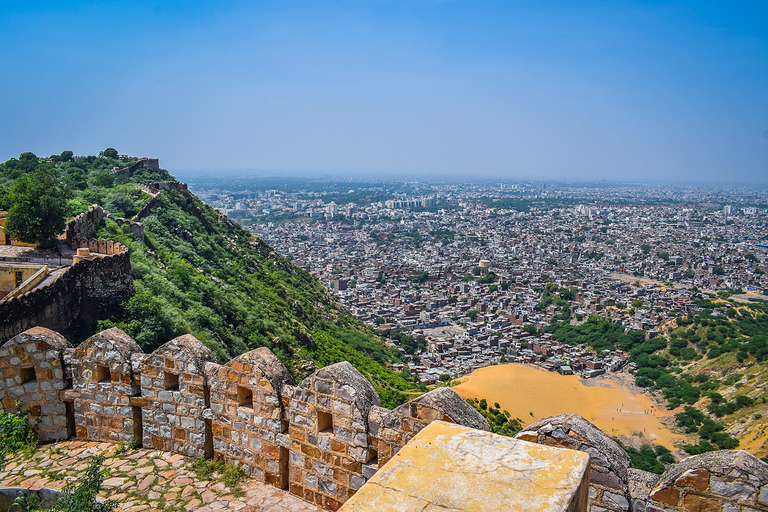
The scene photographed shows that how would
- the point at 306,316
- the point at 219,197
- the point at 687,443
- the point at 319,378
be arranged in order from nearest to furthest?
the point at 319,378, the point at 687,443, the point at 306,316, the point at 219,197

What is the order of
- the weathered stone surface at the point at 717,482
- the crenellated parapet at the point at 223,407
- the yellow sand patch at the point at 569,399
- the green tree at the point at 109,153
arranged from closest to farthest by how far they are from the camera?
the weathered stone surface at the point at 717,482
the crenellated parapet at the point at 223,407
the yellow sand patch at the point at 569,399
the green tree at the point at 109,153

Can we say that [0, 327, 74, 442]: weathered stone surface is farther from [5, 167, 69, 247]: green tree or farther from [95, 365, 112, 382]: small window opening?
[5, 167, 69, 247]: green tree

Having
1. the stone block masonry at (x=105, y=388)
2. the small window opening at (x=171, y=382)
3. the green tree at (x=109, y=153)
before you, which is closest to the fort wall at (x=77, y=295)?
the stone block masonry at (x=105, y=388)

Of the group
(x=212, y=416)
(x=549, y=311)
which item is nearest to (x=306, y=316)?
(x=212, y=416)

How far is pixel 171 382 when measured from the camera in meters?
5.70

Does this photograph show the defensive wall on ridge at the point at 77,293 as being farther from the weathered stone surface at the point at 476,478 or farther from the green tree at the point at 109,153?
the green tree at the point at 109,153

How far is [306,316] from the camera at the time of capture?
30.5m

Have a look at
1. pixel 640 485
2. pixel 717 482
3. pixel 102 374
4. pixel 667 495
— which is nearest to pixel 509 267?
pixel 102 374

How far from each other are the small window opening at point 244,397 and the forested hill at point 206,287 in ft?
25.4

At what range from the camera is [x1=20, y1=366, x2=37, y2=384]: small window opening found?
6098mm

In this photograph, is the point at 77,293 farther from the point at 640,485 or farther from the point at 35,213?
the point at 640,485

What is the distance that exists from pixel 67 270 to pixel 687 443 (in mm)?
28841

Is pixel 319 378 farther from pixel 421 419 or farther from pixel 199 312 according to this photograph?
pixel 199 312

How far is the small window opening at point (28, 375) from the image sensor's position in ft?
20.0
